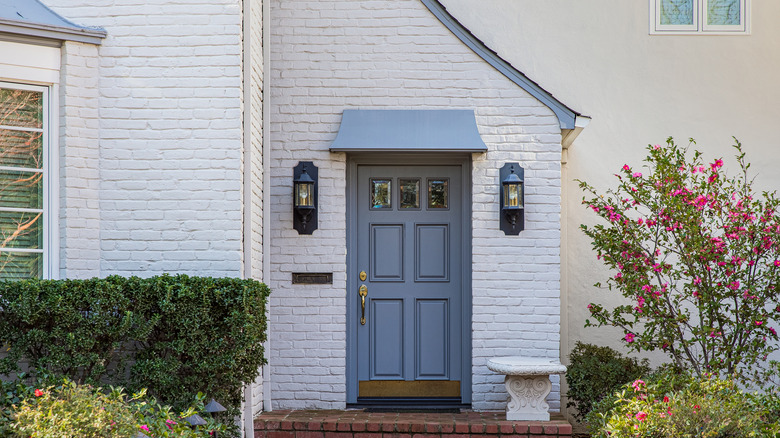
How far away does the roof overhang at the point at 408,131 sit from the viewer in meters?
6.79

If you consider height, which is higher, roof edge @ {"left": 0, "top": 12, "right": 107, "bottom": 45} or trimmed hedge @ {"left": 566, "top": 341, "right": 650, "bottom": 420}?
roof edge @ {"left": 0, "top": 12, "right": 107, "bottom": 45}

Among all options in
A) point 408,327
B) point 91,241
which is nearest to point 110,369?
point 91,241

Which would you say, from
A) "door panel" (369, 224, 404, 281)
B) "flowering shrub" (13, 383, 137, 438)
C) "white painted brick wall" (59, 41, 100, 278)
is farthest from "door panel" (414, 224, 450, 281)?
"flowering shrub" (13, 383, 137, 438)

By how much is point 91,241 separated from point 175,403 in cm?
128

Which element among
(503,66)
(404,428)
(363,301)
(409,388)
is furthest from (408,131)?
(404,428)

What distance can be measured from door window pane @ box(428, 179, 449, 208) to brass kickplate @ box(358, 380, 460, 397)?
1.45 m

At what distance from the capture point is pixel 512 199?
22.3ft

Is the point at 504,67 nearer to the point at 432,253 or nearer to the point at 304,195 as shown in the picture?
the point at 432,253

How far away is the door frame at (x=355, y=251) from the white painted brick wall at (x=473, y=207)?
11 centimetres

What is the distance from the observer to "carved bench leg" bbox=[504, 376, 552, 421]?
6320 mm

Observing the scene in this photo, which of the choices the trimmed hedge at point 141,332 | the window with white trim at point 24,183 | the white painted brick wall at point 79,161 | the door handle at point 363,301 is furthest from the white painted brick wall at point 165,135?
the door handle at point 363,301

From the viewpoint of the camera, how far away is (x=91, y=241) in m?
5.72

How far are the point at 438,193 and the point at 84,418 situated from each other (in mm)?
3664

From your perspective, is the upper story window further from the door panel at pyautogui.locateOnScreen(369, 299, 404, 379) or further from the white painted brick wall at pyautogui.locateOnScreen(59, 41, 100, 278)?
the white painted brick wall at pyautogui.locateOnScreen(59, 41, 100, 278)
